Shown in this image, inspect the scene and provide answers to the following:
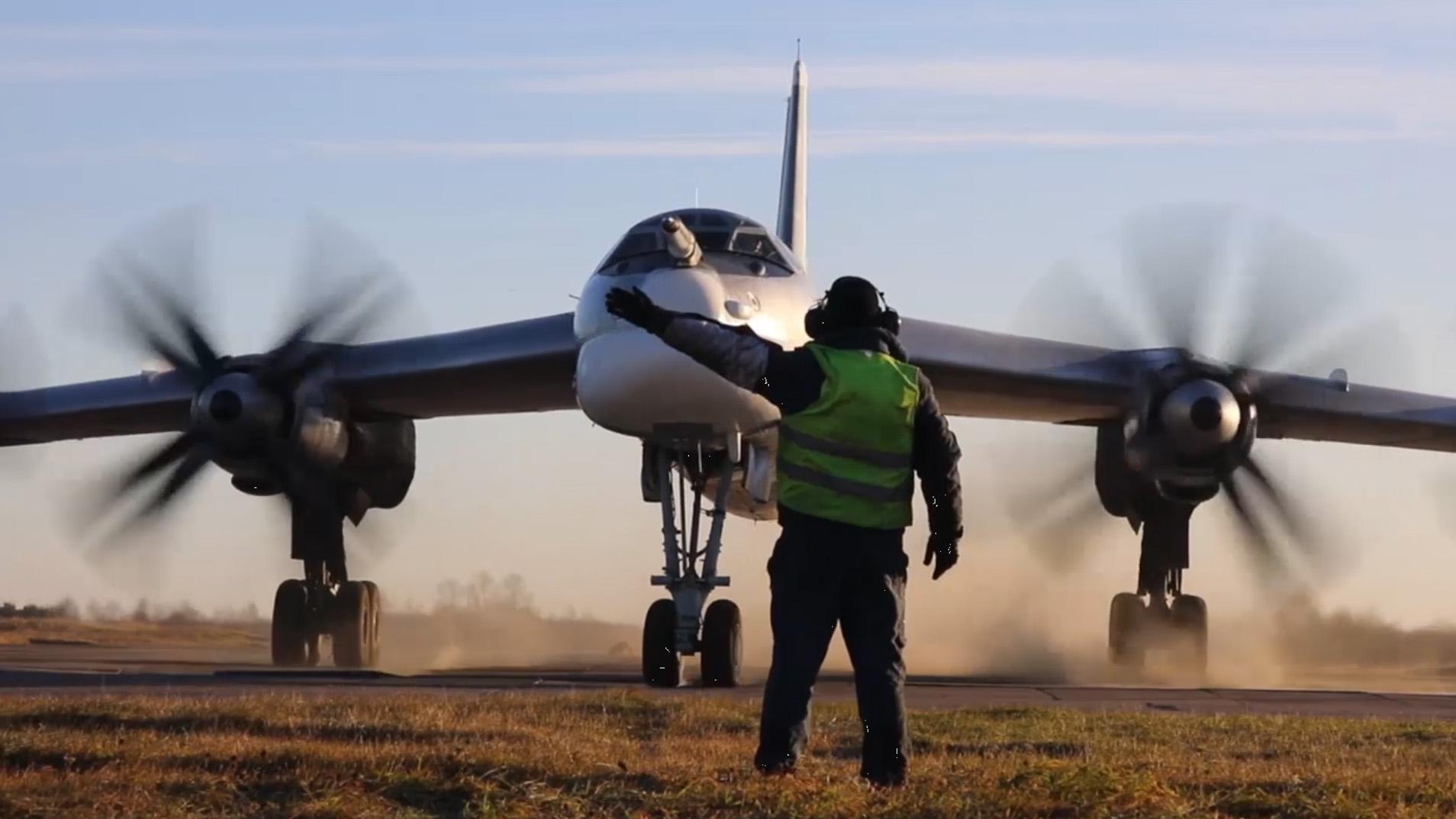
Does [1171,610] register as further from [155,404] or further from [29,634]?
[29,634]

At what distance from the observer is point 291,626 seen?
78.4 ft

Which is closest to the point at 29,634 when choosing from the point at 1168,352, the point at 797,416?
the point at 1168,352

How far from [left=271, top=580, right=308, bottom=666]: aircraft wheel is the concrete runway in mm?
851

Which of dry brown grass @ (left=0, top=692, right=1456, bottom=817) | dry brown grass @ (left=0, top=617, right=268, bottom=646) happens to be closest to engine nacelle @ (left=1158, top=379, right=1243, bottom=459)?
dry brown grass @ (left=0, top=692, right=1456, bottom=817)

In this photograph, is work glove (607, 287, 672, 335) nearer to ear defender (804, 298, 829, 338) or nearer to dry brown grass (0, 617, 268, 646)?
ear defender (804, 298, 829, 338)

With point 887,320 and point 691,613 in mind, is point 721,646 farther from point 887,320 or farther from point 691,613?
point 887,320

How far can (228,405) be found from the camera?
71.0 feet

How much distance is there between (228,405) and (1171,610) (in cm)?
1014

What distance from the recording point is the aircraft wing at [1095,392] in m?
22.4

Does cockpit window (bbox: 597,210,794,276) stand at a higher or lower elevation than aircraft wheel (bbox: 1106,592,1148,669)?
higher

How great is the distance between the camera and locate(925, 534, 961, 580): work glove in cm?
896

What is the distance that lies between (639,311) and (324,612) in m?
16.1

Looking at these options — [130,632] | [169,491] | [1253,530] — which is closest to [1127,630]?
[1253,530]

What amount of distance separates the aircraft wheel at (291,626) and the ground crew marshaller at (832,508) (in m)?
15.8
